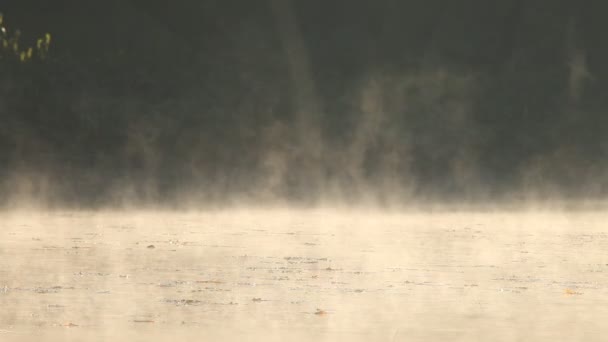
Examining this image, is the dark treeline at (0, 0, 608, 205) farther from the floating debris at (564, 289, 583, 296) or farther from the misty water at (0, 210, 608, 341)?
the floating debris at (564, 289, 583, 296)

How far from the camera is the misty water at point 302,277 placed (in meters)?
6.94

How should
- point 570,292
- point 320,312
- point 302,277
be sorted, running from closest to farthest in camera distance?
point 320,312
point 570,292
point 302,277

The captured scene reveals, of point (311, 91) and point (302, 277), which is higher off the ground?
point (311, 91)

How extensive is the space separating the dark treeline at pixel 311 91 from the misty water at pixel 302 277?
16.7 feet

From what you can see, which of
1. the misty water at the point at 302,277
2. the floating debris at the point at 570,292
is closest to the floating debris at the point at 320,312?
the misty water at the point at 302,277

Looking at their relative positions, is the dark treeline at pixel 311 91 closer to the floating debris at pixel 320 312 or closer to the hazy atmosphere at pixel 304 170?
the hazy atmosphere at pixel 304 170

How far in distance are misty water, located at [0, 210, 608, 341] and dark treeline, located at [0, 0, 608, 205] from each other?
5.09 metres

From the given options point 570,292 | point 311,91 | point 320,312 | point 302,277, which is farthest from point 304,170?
point 320,312

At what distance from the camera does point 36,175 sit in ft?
58.6

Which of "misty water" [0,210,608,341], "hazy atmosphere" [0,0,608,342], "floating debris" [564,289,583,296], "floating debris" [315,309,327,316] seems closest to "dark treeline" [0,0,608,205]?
"hazy atmosphere" [0,0,608,342]

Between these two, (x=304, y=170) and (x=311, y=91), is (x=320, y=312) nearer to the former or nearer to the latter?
(x=304, y=170)

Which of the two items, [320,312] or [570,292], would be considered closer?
[320,312]

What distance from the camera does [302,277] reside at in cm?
905

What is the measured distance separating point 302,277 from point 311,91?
44.9 feet
